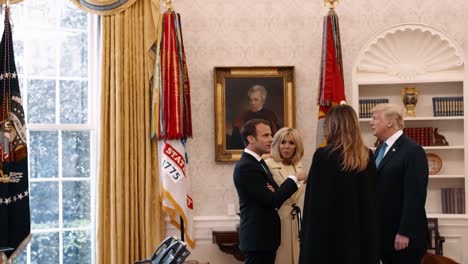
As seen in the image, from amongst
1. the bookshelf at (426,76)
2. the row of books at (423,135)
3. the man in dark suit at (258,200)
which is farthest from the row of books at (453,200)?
the man in dark suit at (258,200)

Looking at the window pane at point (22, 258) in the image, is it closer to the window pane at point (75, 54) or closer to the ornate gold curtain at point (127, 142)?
the ornate gold curtain at point (127, 142)

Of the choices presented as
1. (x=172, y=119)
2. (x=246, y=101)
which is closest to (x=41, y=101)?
(x=172, y=119)

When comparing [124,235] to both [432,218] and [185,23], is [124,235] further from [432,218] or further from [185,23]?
[432,218]

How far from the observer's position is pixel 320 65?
19.8 feet

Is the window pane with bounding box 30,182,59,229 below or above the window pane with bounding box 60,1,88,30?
below

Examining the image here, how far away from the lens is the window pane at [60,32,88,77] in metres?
5.84

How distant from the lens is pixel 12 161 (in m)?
5.13

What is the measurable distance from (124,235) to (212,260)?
0.89 m

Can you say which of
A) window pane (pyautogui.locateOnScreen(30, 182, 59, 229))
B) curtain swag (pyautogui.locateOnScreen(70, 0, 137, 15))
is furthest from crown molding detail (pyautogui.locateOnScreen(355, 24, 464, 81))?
window pane (pyautogui.locateOnScreen(30, 182, 59, 229))

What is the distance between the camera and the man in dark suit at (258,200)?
3953mm

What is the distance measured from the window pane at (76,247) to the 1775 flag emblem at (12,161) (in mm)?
615

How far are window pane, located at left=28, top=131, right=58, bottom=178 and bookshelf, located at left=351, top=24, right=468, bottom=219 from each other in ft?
9.19

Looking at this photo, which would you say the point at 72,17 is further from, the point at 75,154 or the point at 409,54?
the point at 409,54

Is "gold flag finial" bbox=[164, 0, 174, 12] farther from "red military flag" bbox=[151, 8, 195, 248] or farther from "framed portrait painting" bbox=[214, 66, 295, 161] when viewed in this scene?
"framed portrait painting" bbox=[214, 66, 295, 161]
